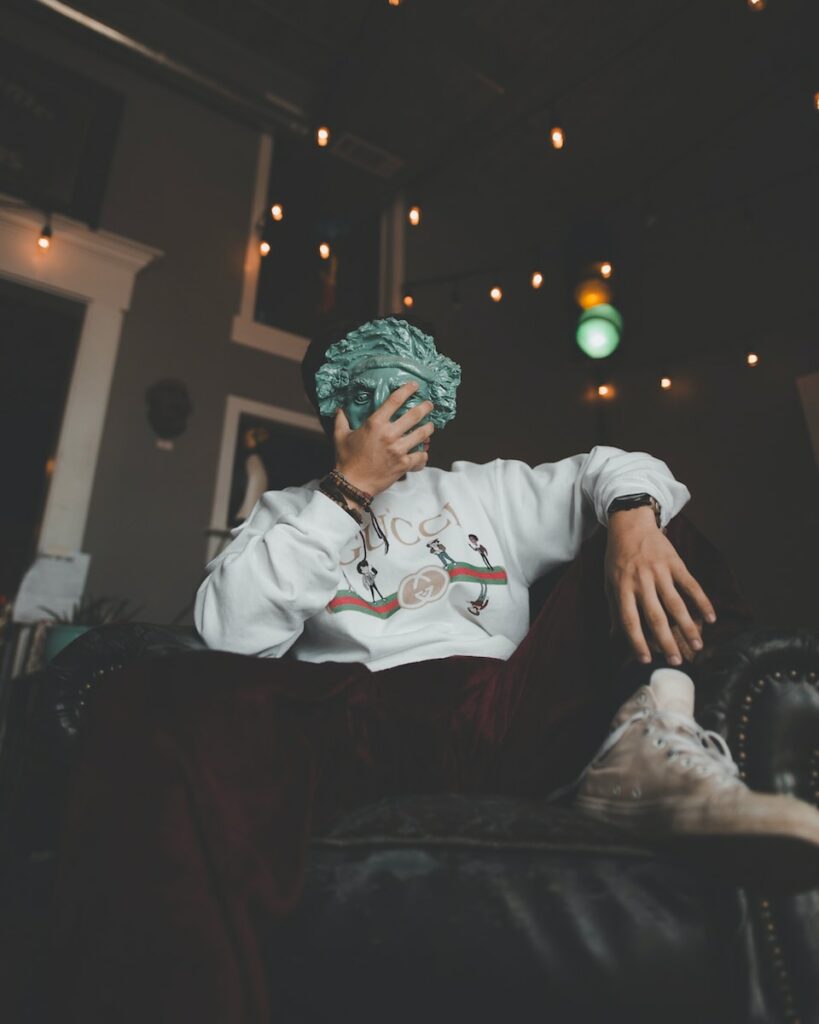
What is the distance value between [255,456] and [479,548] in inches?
128

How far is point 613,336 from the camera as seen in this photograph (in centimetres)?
375

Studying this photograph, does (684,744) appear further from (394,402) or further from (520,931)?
(394,402)

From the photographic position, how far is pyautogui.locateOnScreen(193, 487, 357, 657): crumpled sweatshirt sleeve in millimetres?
974

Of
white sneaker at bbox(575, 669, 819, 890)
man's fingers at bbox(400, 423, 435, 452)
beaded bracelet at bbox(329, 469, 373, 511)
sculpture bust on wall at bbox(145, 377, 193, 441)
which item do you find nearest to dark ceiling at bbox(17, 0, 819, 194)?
sculpture bust on wall at bbox(145, 377, 193, 441)

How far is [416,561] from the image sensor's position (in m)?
1.19

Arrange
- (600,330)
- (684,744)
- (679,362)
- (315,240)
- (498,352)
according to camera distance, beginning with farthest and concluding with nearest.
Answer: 1. (498,352)
2. (315,240)
3. (679,362)
4. (600,330)
5. (684,744)

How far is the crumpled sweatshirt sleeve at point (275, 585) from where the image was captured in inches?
38.4

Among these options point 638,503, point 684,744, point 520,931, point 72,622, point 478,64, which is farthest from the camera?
point 478,64

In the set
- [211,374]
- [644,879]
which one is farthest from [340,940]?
[211,374]

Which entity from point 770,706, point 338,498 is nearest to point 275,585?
point 338,498

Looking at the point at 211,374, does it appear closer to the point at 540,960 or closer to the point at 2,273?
the point at 2,273

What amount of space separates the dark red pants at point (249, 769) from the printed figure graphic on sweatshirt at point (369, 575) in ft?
0.84

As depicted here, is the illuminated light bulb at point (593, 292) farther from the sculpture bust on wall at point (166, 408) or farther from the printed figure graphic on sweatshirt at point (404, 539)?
the printed figure graphic on sweatshirt at point (404, 539)

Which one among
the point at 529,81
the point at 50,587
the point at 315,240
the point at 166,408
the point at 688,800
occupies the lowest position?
the point at 688,800
